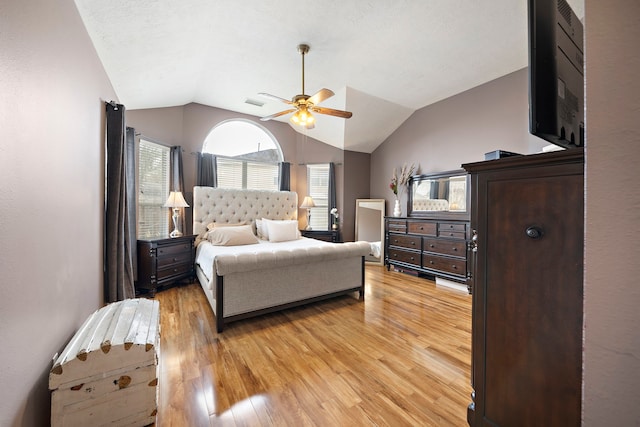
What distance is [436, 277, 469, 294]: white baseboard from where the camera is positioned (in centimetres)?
366

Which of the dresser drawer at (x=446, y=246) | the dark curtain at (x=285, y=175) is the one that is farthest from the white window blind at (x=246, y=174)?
the dresser drawer at (x=446, y=246)

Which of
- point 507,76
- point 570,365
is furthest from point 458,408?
point 507,76

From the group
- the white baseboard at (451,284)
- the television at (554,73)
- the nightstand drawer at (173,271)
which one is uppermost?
the television at (554,73)

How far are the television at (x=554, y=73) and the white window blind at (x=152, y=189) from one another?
14.6 ft

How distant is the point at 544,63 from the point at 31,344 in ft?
7.79

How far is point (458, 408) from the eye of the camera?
1.49 meters

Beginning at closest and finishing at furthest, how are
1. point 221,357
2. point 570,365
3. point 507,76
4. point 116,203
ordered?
point 570,365, point 221,357, point 116,203, point 507,76

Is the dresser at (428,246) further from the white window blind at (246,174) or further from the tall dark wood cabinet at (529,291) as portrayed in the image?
the tall dark wood cabinet at (529,291)

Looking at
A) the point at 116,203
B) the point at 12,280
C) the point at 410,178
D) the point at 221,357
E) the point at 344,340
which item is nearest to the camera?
the point at 12,280

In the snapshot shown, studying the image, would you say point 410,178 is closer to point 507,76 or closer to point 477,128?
point 477,128

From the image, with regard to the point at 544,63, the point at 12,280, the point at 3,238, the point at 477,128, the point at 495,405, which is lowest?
the point at 495,405

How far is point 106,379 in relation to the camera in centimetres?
129

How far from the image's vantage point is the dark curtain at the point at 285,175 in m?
5.35

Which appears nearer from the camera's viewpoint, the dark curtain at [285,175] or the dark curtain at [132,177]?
the dark curtain at [132,177]
